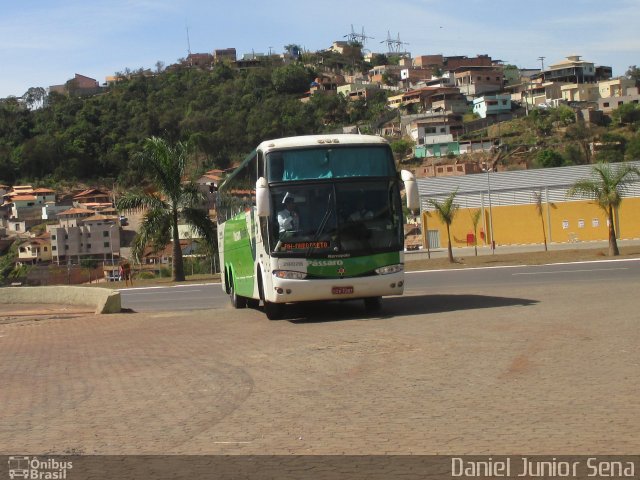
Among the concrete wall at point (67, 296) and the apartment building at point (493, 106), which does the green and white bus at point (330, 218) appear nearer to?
the concrete wall at point (67, 296)

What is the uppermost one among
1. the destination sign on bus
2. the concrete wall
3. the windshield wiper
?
the windshield wiper

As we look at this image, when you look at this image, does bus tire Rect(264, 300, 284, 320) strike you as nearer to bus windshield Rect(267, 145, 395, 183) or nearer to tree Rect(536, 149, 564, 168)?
bus windshield Rect(267, 145, 395, 183)

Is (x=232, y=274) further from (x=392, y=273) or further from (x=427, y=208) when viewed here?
(x=427, y=208)

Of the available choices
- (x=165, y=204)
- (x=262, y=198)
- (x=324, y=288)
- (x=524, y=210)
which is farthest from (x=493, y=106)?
(x=262, y=198)

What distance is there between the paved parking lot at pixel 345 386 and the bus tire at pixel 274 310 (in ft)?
3.16

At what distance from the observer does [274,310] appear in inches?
670

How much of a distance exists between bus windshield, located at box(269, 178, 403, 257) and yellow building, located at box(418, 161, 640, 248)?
37.5m

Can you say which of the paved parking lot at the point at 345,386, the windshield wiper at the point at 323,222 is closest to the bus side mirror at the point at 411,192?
the windshield wiper at the point at 323,222

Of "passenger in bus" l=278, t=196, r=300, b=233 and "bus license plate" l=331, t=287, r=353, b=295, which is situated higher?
"passenger in bus" l=278, t=196, r=300, b=233

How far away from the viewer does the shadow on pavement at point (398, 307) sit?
16.7 meters

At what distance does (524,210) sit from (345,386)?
4763 cm

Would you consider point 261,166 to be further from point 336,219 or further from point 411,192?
point 411,192

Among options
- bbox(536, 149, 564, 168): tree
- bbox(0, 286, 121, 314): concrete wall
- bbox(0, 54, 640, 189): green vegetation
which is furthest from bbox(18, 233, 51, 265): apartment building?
bbox(536, 149, 564, 168): tree

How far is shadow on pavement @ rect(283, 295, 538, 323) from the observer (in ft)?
54.8
